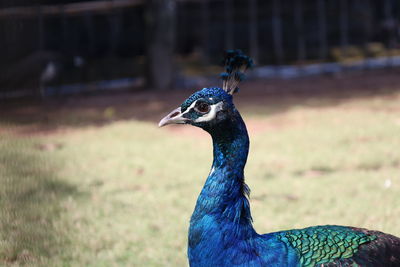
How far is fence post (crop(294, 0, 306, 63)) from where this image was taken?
1226 cm

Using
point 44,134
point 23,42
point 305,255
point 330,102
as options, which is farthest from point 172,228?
point 330,102

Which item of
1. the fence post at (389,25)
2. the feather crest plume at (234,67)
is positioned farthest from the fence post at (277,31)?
the feather crest plume at (234,67)

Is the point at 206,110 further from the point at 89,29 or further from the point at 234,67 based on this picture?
the point at 89,29

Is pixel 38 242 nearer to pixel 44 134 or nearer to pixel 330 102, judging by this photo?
pixel 44 134

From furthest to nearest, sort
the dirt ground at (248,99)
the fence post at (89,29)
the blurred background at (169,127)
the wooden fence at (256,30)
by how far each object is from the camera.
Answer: the wooden fence at (256,30) → the fence post at (89,29) → the dirt ground at (248,99) → the blurred background at (169,127)

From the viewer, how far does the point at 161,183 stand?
16.6ft

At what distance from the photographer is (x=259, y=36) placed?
489 inches

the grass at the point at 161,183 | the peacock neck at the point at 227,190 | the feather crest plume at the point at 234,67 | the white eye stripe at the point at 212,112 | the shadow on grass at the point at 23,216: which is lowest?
the grass at the point at 161,183

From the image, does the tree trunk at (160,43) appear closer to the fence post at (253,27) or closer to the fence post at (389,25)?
the fence post at (253,27)

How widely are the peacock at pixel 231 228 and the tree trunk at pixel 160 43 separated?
8.24m

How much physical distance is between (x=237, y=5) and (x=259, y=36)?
0.90 meters

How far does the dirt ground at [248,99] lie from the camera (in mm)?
8055

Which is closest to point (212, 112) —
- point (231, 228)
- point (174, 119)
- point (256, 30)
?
point (174, 119)

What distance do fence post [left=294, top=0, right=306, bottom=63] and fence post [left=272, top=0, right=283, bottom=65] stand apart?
1.31ft
